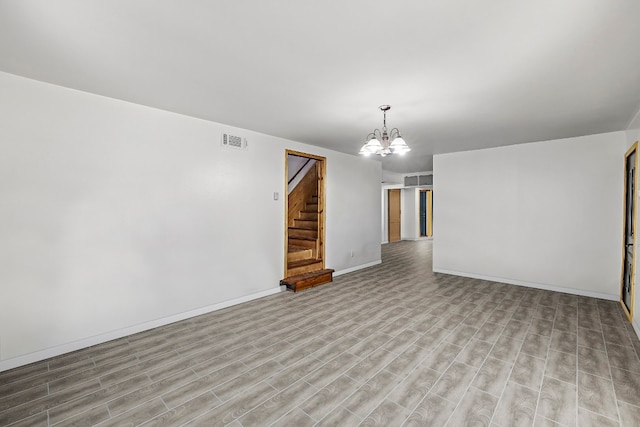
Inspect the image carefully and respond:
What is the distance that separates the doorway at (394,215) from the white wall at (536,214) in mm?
5361

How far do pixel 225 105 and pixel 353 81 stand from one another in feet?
5.19

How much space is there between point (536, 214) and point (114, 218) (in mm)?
6498

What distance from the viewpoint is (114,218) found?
309 centimetres

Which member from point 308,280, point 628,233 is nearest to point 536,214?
point 628,233

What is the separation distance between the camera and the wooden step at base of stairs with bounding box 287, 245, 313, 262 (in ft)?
18.1

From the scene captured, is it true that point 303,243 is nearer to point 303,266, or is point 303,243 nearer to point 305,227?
point 305,227

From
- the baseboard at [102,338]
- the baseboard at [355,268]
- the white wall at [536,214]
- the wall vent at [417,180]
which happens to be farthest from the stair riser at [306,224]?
the wall vent at [417,180]

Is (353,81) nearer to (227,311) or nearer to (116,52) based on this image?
(116,52)

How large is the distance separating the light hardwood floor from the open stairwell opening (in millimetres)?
1096

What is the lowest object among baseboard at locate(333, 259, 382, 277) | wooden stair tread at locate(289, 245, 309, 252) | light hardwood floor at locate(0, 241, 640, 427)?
light hardwood floor at locate(0, 241, 640, 427)

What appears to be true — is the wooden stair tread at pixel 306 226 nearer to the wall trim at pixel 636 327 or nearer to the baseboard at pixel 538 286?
the baseboard at pixel 538 286

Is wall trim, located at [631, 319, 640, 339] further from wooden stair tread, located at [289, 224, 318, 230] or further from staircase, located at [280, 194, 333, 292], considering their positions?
wooden stair tread, located at [289, 224, 318, 230]

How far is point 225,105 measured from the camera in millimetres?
3295

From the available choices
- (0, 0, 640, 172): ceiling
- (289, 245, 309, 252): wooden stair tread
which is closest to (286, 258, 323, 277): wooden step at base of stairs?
(289, 245, 309, 252): wooden stair tread
